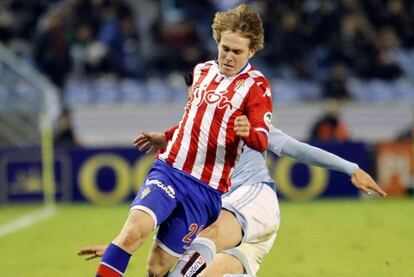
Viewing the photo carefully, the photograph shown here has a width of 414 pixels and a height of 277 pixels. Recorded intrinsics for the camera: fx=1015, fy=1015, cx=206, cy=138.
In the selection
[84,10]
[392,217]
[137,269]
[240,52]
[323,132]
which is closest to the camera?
[240,52]

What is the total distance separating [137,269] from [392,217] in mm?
5468

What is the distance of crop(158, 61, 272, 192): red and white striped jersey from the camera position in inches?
251

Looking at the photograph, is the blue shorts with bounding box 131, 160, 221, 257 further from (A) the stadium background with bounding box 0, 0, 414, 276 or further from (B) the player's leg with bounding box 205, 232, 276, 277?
(A) the stadium background with bounding box 0, 0, 414, 276

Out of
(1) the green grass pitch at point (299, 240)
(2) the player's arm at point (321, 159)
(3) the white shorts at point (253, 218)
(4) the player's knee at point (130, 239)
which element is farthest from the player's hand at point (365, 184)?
(1) the green grass pitch at point (299, 240)

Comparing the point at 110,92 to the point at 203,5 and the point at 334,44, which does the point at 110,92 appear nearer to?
the point at 203,5

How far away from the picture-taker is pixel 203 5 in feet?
62.7

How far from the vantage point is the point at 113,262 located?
591 centimetres

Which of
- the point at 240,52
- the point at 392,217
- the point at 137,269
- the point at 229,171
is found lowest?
the point at 392,217

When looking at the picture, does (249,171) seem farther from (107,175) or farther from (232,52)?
(107,175)

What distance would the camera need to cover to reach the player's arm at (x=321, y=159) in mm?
6057

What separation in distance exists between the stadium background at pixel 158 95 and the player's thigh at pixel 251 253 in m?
6.11

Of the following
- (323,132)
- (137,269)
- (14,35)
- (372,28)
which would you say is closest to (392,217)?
(323,132)

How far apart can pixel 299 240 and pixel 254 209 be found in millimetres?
4314

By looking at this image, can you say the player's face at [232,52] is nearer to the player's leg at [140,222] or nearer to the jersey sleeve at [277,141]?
the jersey sleeve at [277,141]
